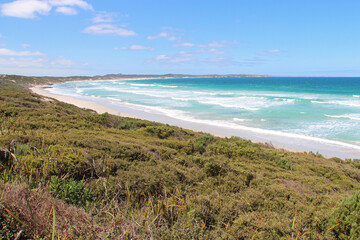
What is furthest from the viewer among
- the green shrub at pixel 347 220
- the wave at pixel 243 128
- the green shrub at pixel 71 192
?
the wave at pixel 243 128

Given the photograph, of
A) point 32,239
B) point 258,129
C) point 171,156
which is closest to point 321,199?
point 171,156

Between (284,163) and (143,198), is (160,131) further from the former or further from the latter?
(143,198)

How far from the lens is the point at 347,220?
3324mm

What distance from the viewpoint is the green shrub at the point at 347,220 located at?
3160 millimetres

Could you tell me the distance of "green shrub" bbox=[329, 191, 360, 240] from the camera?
3160 mm

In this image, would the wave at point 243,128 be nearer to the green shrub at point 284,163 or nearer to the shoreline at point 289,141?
the shoreline at point 289,141

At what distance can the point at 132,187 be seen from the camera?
4.29 meters

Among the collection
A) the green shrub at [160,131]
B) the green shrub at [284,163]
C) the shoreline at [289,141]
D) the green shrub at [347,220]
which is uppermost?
the green shrub at [347,220]

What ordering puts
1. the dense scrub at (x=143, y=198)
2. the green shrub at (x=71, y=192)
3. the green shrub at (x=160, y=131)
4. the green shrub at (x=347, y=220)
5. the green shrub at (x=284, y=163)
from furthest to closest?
the green shrub at (x=160, y=131) < the green shrub at (x=284, y=163) < the green shrub at (x=71, y=192) < the green shrub at (x=347, y=220) < the dense scrub at (x=143, y=198)

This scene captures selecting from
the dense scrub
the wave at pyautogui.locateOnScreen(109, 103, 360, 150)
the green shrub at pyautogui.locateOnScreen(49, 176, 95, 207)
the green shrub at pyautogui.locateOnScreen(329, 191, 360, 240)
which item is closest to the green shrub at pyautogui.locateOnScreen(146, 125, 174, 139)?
the dense scrub

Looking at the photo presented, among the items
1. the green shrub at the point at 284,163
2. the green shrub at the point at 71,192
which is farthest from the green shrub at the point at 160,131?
the green shrub at the point at 71,192

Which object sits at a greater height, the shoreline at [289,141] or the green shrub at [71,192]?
the green shrub at [71,192]

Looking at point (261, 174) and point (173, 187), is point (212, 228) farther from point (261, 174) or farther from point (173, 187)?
point (261, 174)

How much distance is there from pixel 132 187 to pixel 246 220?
6.56 feet
